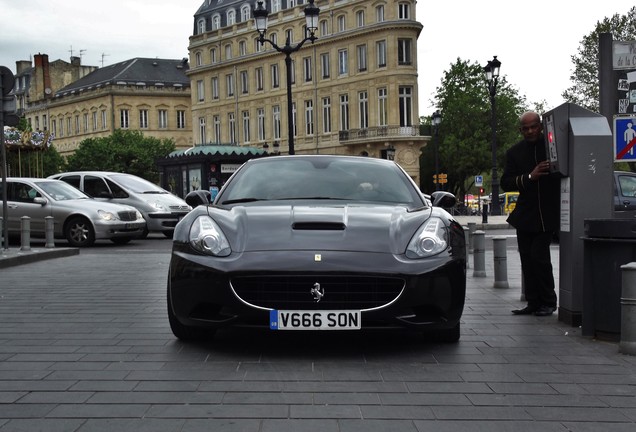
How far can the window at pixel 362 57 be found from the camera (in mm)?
63281

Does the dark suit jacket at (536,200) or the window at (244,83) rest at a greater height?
the window at (244,83)

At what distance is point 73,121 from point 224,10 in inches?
1397

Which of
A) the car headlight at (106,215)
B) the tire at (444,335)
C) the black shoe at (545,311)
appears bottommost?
the black shoe at (545,311)

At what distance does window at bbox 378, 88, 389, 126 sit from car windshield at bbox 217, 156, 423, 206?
5486cm

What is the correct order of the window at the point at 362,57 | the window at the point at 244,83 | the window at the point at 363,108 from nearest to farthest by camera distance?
the window at the point at 363,108
the window at the point at 362,57
the window at the point at 244,83

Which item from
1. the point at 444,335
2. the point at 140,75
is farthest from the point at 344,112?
the point at 444,335

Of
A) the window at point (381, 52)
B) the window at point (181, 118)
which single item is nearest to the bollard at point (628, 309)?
the window at point (381, 52)

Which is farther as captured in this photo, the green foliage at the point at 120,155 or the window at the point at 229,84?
the green foliage at the point at 120,155

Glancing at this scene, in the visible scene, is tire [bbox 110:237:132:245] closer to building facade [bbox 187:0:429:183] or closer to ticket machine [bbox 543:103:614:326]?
ticket machine [bbox 543:103:614:326]

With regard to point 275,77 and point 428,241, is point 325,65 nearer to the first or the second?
point 275,77

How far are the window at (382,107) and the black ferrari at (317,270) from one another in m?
56.1

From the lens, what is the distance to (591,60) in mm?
55750

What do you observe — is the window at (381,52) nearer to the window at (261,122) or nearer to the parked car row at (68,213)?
the window at (261,122)

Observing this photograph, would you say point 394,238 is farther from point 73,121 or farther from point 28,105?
point 28,105
